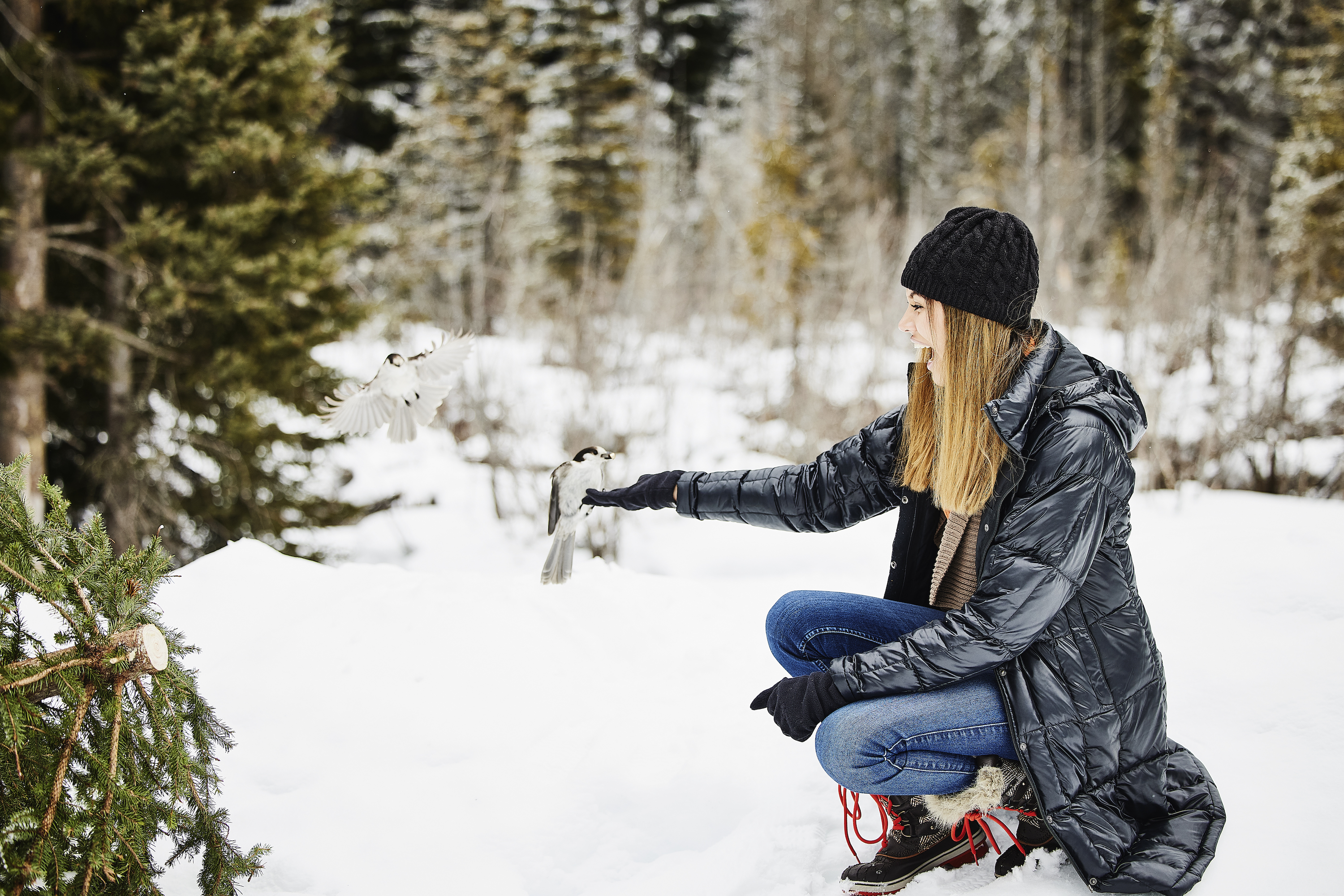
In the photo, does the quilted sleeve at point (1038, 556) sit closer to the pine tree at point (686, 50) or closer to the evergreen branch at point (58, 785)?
the evergreen branch at point (58, 785)

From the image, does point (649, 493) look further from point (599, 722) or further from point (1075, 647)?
point (1075, 647)

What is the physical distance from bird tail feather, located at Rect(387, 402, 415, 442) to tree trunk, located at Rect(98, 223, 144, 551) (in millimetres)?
4756

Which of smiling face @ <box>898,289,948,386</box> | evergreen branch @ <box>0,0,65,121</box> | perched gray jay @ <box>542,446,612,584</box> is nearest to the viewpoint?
smiling face @ <box>898,289,948,386</box>

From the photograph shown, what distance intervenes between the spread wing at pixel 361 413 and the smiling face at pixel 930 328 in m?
1.80

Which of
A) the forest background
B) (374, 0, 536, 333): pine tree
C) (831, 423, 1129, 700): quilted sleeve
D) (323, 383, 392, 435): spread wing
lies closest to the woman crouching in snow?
(831, 423, 1129, 700): quilted sleeve

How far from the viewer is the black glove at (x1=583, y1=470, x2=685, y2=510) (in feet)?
6.86

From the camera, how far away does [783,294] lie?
14391 millimetres

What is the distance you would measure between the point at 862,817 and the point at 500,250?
13611 mm

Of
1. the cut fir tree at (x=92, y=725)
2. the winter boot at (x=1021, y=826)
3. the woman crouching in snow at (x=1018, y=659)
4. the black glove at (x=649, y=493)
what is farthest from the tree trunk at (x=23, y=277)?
the winter boot at (x=1021, y=826)

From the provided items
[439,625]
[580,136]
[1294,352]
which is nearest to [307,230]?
[439,625]

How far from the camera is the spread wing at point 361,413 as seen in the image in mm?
2658

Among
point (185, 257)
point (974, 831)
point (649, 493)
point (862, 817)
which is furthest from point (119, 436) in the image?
point (974, 831)

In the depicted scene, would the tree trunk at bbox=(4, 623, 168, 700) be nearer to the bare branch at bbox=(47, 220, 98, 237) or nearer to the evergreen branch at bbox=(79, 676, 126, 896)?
the evergreen branch at bbox=(79, 676, 126, 896)

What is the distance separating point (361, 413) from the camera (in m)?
2.70
